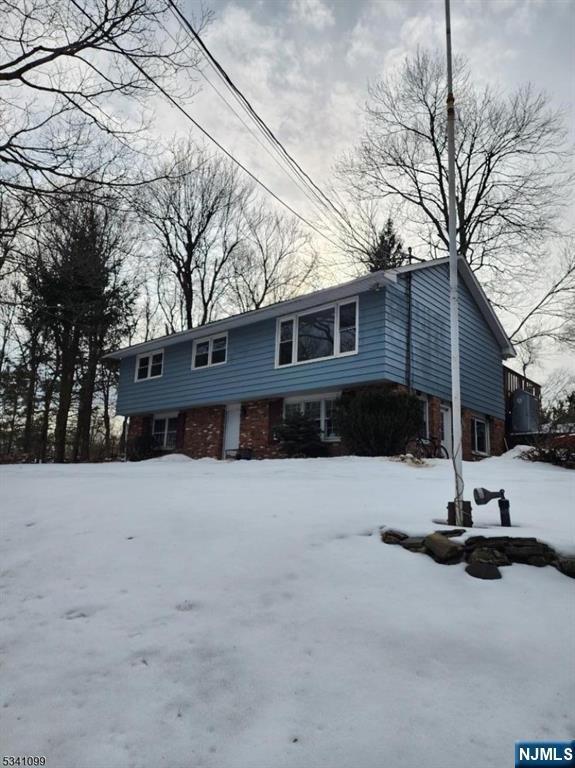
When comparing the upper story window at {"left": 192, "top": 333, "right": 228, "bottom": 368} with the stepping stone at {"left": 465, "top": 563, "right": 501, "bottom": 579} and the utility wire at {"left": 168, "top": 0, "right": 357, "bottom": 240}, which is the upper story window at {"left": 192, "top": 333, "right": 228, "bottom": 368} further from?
the stepping stone at {"left": 465, "top": 563, "right": 501, "bottom": 579}

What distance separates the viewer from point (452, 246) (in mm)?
5141

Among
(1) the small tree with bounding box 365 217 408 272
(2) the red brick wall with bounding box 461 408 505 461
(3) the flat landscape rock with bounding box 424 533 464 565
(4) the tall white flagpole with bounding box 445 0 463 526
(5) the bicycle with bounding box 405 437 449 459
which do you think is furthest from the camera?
(1) the small tree with bounding box 365 217 408 272

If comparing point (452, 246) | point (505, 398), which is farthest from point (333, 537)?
point (505, 398)

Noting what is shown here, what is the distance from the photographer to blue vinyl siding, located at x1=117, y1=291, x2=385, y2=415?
12.2 metres

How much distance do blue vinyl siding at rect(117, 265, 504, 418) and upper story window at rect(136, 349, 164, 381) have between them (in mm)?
276

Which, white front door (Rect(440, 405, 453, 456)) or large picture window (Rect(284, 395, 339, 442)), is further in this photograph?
white front door (Rect(440, 405, 453, 456))

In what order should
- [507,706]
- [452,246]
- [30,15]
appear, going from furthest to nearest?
[30,15]
[452,246]
[507,706]

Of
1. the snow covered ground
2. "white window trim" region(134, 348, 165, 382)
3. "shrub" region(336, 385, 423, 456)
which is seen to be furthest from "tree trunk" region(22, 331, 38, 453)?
the snow covered ground

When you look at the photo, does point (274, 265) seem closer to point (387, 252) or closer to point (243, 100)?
point (387, 252)

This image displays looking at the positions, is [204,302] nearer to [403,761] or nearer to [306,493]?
[306,493]

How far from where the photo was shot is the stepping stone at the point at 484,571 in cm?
326

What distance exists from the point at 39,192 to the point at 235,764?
320 inches


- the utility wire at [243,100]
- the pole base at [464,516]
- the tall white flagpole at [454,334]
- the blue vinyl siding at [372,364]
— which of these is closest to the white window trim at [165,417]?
the blue vinyl siding at [372,364]

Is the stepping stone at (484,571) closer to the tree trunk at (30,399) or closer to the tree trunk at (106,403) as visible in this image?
the tree trunk at (30,399)
